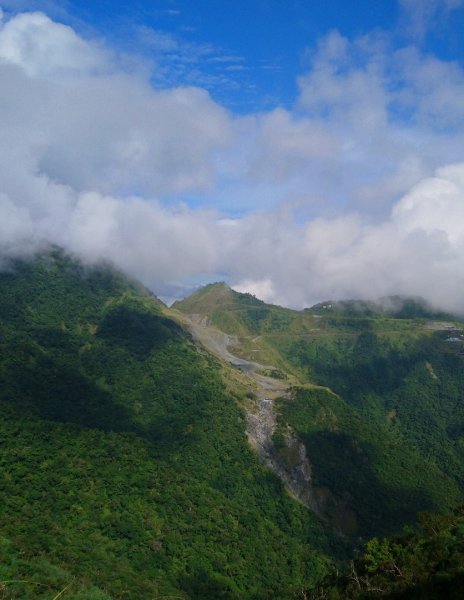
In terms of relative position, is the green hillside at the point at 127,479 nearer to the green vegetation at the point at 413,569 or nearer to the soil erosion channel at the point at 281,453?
the soil erosion channel at the point at 281,453

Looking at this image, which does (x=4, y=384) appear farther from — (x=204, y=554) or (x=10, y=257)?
(x=10, y=257)

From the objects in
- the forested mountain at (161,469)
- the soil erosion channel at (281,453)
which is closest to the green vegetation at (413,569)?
the forested mountain at (161,469)

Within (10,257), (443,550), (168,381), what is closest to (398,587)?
(443,550)

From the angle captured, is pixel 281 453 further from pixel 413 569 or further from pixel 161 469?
pixel 413 569

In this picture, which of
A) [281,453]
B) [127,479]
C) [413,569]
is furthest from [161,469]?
[413,569]

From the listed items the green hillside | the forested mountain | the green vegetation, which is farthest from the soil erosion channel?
the green vegetation

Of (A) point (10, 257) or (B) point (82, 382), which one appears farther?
(A) point (10, 257)
